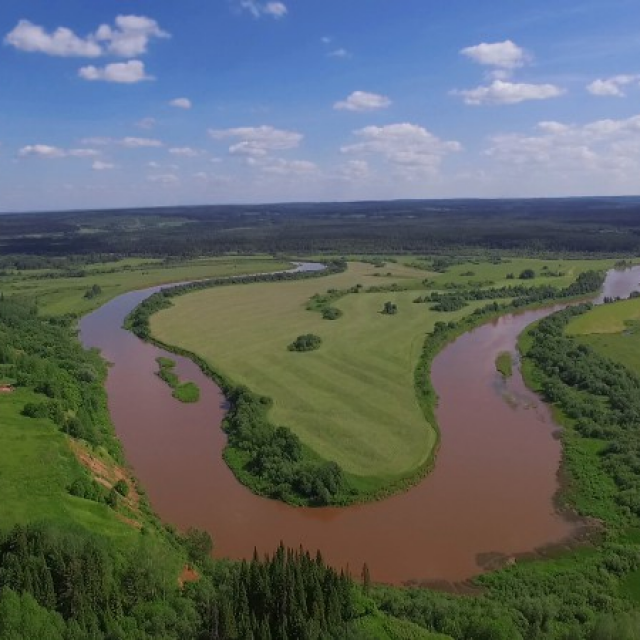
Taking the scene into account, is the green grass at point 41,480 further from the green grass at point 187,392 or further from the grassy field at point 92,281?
Result: the grassy field at point 92,281

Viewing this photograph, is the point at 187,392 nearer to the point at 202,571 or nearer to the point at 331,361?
the point at 331,361

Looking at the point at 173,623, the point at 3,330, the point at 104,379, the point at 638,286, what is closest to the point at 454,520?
the point at 173,623

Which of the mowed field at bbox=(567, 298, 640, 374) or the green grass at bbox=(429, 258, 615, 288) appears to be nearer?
the mowed field at bbox=(567, 298, 640, 374)

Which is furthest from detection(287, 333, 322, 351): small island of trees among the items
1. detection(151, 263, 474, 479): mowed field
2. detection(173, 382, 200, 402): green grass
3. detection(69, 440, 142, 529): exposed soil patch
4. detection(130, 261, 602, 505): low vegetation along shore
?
detection(69, 440, 142, 529): exposed soil patch

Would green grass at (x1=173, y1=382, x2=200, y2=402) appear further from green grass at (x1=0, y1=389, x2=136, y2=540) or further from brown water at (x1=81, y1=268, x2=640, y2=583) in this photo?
green grass at (x1=0, y1=389, x2=136, y2=540)

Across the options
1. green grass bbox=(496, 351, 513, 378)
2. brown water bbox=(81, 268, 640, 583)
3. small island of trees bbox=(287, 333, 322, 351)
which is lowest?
brown water bbox=(81, 268, 640, 583)

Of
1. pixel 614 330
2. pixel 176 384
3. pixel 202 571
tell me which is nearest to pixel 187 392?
pixel 176 384

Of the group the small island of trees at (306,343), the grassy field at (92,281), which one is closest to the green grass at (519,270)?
the grassy field at (92,281)
